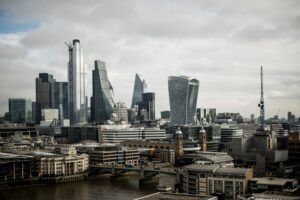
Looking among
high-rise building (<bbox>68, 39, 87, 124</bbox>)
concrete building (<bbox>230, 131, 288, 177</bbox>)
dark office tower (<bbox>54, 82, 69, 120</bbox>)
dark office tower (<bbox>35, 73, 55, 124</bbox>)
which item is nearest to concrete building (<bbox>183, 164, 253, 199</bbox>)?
concrete building (<bbox>230, 131, 288, 177</bbox>)

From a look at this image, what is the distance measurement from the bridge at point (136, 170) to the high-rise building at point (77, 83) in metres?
73.1

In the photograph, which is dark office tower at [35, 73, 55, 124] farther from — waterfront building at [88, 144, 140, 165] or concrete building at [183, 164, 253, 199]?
concrete building at [183, 164, 253, 199]

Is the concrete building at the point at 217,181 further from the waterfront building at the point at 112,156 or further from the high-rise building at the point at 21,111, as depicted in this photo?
the high-rise building at the point at 21,111

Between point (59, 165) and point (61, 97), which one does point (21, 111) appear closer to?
point (61, 97)

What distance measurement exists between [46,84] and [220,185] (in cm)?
9779

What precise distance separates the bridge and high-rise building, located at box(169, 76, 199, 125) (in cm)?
4592

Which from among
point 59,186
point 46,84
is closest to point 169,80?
point 46,84

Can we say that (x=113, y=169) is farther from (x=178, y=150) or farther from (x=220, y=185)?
(x=220, y=185)

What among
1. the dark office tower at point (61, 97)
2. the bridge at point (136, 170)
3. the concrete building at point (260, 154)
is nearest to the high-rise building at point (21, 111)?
the dark office tower at point (61, 97)

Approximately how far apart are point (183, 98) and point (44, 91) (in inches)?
1792

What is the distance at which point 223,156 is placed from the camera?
1658 inches

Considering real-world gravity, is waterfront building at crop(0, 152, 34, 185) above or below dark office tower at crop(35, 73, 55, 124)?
below

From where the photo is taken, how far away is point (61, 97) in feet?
411

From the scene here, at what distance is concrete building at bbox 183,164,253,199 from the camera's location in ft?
102
